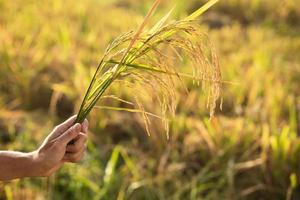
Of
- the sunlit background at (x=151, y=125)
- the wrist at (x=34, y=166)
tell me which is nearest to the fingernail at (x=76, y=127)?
the wrist at (x=34, y=166)

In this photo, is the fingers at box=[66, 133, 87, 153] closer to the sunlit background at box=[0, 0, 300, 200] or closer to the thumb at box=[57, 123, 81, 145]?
the thumb at box=[57, 123, 81, 145]

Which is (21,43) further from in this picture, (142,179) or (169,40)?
(169,40)

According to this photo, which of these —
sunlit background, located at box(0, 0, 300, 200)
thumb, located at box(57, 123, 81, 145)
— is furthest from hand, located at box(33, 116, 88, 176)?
sunlit background, located at box(0, 0, 300, 200)

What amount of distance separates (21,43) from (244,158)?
2.07m

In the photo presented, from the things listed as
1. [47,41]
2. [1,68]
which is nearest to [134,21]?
[47,41]

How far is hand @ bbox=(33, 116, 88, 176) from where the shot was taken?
1348mm

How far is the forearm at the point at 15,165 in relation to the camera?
1372 mm

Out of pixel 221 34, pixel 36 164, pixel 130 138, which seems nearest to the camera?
pixel 36 164

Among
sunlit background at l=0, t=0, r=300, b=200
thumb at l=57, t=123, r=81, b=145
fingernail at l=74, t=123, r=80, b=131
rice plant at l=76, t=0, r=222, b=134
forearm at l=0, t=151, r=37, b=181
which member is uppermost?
rice plant at l=76, t=0, r=222, b=134

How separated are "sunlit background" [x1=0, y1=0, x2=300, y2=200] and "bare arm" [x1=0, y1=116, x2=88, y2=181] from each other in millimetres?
697

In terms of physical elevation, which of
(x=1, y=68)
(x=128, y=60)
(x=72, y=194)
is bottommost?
(x=72, y=194)

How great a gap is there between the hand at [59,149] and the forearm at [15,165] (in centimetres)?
2

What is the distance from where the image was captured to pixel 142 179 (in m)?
2.95

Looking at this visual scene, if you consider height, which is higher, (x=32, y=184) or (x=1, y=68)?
Answer: (x=1, y=68)
